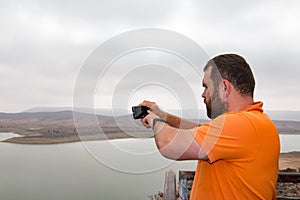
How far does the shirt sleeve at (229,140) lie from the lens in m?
1.30

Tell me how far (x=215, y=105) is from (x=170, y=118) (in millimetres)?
557

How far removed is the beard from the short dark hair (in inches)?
3.2

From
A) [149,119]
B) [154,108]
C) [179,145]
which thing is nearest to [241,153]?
[179,145]

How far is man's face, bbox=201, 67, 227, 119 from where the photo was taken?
1.55m

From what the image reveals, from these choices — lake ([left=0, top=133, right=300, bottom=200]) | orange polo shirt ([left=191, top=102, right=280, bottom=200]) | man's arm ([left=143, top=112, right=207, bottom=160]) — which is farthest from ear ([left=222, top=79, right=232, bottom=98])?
lake ([left=0, top=133, right=300, bottom=200])

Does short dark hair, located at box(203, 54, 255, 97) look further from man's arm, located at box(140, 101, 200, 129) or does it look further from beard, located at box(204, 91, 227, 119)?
man's arm, located at box(140, 101, 200, 129)

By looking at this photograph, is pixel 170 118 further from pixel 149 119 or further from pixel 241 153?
pixel 241 153

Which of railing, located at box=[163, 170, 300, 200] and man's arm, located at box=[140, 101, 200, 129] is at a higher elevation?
man's arm, located at box=[140, 101, 200, 129]

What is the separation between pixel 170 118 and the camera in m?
2.09

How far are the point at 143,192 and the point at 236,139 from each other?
30.5 m

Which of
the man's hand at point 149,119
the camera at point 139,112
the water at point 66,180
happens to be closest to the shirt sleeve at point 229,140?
the man's hand at point 149,119

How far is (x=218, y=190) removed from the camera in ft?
4.71

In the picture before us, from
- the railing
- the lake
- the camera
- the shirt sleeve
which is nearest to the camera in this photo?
the shirt sleeve

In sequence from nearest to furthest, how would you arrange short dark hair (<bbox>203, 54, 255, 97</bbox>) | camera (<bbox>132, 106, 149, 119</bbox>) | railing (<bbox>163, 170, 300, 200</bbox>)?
short dark hair (<bbox>203, 54, 255, 97</bbox>) < camera (<bbox>132, 106, 149, 119</bbox>) < railing (<bbox>163, 170, 300, 200</bbox>)
